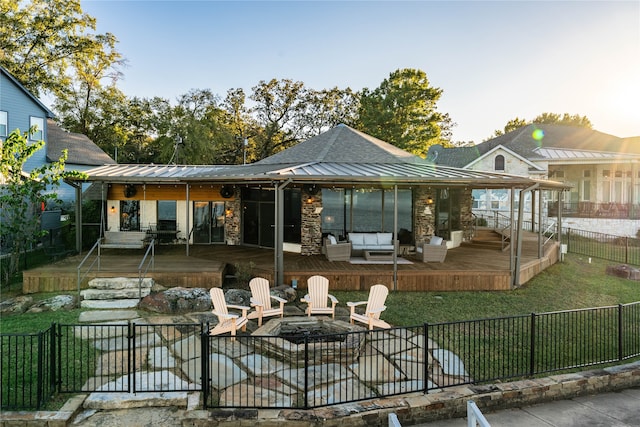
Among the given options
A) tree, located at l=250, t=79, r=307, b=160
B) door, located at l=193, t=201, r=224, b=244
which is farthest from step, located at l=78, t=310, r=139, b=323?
tree, located at l=250, t=79, r=307, b=160

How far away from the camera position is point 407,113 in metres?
30.2

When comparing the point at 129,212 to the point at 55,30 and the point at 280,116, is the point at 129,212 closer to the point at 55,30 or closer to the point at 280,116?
the point at 55,30

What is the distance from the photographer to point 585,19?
12.4 metres

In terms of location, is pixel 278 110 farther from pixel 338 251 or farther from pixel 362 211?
pixel 338 251

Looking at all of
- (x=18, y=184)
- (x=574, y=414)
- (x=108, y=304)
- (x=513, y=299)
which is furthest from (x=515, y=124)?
(x=18, y=184)

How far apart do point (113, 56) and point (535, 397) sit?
116 ft

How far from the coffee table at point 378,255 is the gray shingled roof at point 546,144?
1570 cm

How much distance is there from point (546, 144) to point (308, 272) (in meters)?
23.3

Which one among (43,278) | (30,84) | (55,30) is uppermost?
(55,30)

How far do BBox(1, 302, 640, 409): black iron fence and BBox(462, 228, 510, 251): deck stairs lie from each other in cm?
855

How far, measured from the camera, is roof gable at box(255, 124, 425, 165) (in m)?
14.7

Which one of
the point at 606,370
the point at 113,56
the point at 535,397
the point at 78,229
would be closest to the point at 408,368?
the point at 535,397

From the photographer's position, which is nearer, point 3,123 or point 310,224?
point 310,224

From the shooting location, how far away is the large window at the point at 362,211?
48.0 feet
